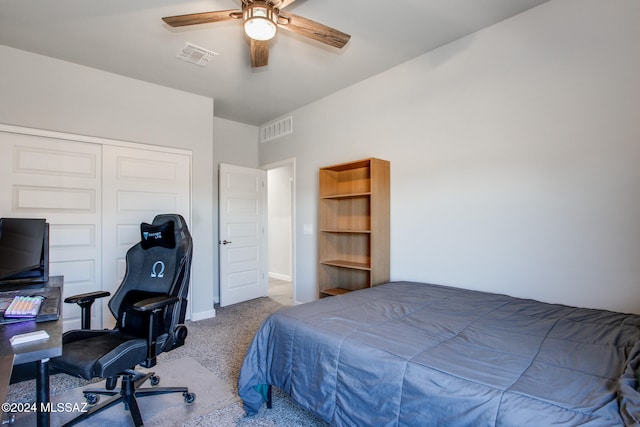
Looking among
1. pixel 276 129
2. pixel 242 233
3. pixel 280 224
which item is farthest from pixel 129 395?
pixel 280 224

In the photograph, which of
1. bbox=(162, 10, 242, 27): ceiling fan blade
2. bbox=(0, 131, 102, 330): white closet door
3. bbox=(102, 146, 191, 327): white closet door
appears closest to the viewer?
bbox=(162, 10, 242, 27): ceiling fan blade

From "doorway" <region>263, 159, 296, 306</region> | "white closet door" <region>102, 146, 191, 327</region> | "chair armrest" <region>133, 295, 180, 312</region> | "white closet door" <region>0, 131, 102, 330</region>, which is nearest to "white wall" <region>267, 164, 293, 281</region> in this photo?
"doorway" <region>263, 159, 296, 306</region>

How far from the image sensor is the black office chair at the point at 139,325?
1637mm

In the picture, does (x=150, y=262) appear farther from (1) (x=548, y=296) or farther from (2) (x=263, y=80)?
(1) (x=548, y=296)

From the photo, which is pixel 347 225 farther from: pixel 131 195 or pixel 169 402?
pixel 131 195

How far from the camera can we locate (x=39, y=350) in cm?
107

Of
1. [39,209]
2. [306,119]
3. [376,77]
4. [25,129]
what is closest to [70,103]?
[25,129]

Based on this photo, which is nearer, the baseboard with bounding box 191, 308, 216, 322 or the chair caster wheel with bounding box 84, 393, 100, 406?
the chair caster wheel with bounding box 84, 393, 100, 406

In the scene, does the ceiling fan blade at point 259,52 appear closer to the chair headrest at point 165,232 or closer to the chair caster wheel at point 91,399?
the chair headrest at point 165,232

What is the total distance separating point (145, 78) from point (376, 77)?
2.48 meters

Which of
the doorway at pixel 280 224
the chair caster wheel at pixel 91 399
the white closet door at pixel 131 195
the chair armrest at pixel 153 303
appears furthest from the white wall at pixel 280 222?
the chair armrest at pixel 153 303

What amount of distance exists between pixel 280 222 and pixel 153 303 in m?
4.71

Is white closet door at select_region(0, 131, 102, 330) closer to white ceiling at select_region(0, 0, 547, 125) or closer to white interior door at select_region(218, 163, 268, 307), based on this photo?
white ceiling at select_region(0, 0, 547, 125)

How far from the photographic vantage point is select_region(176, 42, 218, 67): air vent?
278 cm
